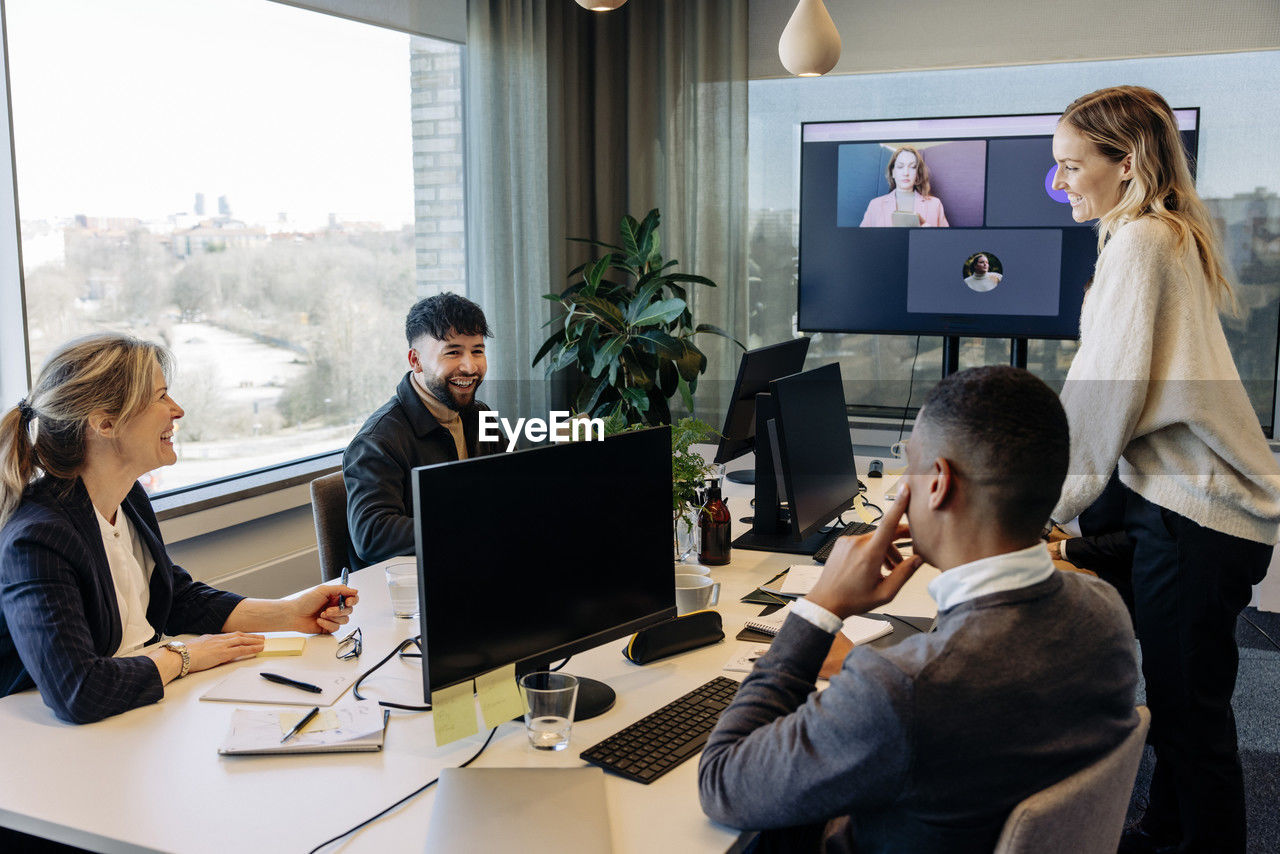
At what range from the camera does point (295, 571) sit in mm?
3646

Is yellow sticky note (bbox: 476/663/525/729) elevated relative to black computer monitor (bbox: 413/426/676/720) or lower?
lower

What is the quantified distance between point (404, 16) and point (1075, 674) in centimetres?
363

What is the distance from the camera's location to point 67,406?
5.77ft

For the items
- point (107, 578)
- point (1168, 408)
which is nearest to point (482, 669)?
point (107, 578)

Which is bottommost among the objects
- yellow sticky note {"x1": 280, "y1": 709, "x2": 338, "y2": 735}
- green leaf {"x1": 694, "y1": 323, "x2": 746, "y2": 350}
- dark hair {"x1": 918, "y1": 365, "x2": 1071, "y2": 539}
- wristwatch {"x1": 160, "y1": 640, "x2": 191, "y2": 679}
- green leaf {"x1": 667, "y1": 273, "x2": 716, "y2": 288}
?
yellow sticky note {"x1": 280, "y1": 709, "x2": 338, "y2": 735}

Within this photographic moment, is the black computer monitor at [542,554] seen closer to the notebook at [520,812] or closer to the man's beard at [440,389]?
the notebook at [520,812]

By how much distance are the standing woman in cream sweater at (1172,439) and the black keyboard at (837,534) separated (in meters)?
0.54

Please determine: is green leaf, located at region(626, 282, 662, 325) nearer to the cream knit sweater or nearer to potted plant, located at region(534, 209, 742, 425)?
potted plant, located at region(534, 209, 742, 425)

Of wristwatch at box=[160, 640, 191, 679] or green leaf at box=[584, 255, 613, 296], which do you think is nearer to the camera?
wristwatch at box=[160, 640, 191, 679]

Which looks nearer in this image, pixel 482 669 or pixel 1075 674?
pixel 1075 674

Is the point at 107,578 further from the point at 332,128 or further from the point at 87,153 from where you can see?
the point at 332,128

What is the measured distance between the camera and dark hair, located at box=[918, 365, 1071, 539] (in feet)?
3.74

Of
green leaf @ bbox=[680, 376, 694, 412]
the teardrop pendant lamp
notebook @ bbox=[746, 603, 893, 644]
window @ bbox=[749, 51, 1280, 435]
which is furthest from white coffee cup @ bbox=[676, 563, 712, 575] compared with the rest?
window @ bbox=[749, 51, 1280, 435]

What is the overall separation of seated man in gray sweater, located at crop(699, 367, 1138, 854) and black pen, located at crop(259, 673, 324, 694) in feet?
2.35
